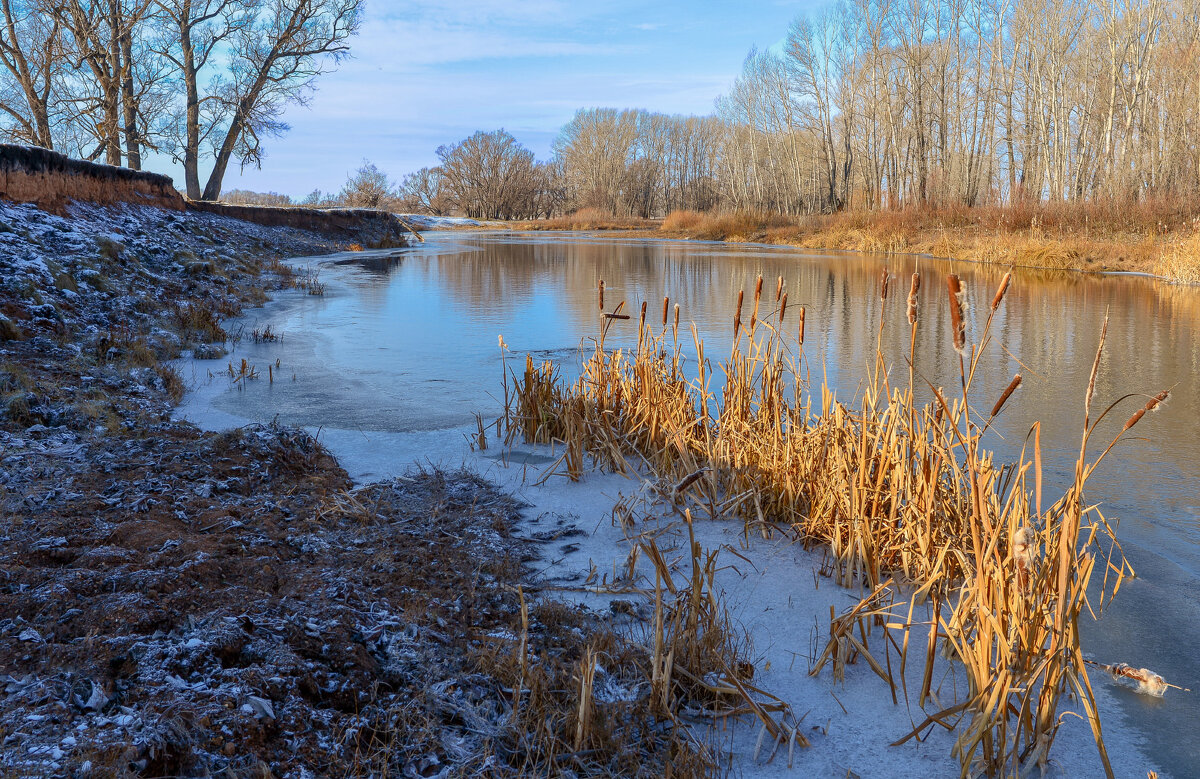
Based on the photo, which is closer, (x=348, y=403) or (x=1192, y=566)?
(x=1192, y=566)

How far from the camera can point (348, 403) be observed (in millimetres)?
5176

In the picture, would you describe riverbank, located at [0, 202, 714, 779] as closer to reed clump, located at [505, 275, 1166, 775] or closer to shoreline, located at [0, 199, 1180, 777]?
shoreline, located at [0, 199, 1180, 777]

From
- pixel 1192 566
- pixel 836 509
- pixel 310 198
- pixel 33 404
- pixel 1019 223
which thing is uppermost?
pixel 310 198

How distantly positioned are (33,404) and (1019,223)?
21.7 meters

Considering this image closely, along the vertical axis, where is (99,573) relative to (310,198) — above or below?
below

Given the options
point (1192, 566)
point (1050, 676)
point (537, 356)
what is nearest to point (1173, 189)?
point (537, 356)

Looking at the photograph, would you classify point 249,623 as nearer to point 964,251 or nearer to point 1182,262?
point 1182,262

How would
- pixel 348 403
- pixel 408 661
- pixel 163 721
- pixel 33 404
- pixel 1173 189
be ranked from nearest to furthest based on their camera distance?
pixel 163 721
pixel 408 661
pixel 33 404
pixel 348 403
pixel 1173 189

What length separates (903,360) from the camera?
675 centimetres

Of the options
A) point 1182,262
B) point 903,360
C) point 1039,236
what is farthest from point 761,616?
point 1039,236

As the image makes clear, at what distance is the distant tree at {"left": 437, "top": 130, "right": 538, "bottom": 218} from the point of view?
57938mm

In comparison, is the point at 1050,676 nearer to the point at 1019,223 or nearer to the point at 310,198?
the point at 1019,223

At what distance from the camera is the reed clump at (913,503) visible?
6.13ft

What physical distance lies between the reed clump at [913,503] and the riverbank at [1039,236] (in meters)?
6.53
